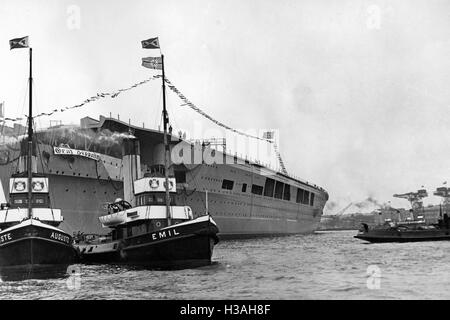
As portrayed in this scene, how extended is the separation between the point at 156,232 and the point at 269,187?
3940 cm

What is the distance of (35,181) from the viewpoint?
28.0 m

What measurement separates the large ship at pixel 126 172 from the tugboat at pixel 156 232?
4.26 ft

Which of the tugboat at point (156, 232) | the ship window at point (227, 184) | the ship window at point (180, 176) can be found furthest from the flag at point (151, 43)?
the ship window at point (227, 184)

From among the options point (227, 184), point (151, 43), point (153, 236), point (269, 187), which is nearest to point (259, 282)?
point (153, 236)

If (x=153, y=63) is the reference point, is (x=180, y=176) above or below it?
below

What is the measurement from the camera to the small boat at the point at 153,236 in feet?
78.9

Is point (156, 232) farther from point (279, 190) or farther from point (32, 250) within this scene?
point (279, 190)

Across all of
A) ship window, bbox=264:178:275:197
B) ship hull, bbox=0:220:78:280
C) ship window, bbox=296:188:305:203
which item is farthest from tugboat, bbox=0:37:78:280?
ship window, bbox=296:188:305:203

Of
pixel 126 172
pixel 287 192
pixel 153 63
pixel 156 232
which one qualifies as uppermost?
pixel 153 63

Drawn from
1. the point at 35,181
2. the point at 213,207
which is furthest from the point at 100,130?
the point at 213,207

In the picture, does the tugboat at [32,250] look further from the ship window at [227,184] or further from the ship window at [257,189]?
the ship window at [257,189]

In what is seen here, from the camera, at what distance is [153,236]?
24.3m
